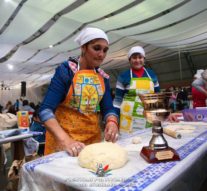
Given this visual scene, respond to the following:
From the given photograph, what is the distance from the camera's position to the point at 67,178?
75 centimetres

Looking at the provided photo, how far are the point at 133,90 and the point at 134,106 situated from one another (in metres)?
0.15

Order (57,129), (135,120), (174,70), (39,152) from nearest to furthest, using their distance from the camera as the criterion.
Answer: (57,129)
(135,120)
(39,152)
(174,70)

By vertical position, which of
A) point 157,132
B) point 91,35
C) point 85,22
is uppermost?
point 85,22

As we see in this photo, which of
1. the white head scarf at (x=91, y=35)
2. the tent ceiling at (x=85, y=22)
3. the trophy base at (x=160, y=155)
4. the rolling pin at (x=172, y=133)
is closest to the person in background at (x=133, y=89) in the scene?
the rolling pin at (x=172, y=133)

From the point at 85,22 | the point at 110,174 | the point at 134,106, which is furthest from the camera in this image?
the point at 85,22

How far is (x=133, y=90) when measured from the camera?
87.1 inches

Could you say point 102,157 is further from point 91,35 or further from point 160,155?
point 91,35

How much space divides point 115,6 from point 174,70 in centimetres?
1164

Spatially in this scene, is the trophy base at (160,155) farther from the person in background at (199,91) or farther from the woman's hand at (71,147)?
the person in background at (199,91)

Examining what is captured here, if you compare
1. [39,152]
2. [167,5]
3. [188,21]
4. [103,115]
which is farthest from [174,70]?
[103,115]

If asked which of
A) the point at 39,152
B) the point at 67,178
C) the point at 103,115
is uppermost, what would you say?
the point at 103,115

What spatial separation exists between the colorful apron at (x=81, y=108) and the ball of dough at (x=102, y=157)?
1.47 ft

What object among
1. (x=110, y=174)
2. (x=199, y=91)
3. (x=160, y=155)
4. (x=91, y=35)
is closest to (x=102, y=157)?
(x=110, y=174)

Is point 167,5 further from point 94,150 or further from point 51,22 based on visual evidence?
point 94,150
